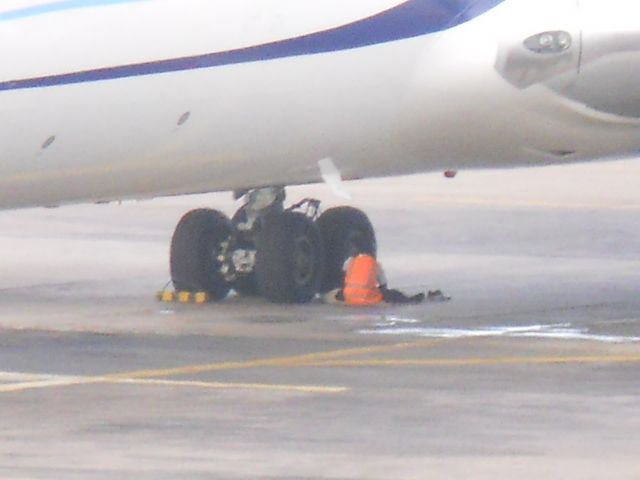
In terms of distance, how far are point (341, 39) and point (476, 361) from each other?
8.26 ft

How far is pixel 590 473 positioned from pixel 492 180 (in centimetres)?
2164

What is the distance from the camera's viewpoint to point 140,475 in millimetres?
10852

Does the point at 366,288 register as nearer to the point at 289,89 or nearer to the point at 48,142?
the point at 289,89

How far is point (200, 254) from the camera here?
18.8 meters

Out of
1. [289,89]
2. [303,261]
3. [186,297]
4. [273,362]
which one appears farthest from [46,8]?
[186,297]

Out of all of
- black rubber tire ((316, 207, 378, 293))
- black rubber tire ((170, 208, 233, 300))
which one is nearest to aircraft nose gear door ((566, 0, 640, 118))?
black rubber tire ((316, 207, 378, 293))

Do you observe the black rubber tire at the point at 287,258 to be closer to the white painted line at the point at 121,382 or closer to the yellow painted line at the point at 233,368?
the yellow painted line at the point at 233,368

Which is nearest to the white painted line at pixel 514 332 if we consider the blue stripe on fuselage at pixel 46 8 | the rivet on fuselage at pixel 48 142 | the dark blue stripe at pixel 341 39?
the dark blue stripe at pixel 341 39

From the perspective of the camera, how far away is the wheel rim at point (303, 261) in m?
18.4

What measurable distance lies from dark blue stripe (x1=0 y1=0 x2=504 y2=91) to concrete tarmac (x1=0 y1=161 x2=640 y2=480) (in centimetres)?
185

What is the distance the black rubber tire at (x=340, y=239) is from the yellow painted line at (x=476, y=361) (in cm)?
388

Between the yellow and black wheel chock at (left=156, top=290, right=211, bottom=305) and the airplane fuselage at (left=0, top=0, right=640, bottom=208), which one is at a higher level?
the airplane fuselage at (left=0, top=0, right=640, bottom=208)

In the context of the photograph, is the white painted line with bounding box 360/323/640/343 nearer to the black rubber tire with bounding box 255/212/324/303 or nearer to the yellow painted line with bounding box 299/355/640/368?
the yellow painted line with bounding box 299/355/640/368

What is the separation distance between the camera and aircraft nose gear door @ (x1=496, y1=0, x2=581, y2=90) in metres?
16.0
